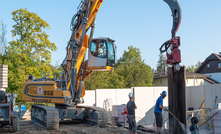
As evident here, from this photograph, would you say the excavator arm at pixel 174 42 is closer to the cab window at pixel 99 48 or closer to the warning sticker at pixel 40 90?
the cab window at pixel 99 48

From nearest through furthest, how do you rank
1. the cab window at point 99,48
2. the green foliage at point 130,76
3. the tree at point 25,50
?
the cab window at point 99,48 < the tree at point 25,50 < the green foliage at point 130,76

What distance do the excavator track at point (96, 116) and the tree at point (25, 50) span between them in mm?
12466

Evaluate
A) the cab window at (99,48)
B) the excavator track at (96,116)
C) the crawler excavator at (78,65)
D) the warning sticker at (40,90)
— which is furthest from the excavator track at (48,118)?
the cab window at (99,48)

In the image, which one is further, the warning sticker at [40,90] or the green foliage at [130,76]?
the green foliage at [130,76]

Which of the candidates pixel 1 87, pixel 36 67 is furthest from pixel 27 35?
pixel 1 87

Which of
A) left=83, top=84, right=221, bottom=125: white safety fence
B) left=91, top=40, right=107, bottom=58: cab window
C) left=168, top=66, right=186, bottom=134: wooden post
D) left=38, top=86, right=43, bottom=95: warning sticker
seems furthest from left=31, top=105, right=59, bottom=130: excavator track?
left=83, top=84, right=221, bottom=125: white safety fence

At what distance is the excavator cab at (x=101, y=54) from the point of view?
1282 cm

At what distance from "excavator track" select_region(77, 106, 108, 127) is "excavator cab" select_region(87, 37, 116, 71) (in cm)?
204

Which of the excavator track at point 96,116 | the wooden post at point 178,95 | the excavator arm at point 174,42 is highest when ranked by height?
the excavator arm at point 174,42

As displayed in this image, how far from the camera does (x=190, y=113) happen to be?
541 inches

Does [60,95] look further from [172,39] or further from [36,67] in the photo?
[36,67]

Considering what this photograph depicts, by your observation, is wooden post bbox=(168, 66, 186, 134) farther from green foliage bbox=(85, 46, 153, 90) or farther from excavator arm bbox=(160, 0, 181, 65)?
green foliage bbox=(85, 46, 153, 90)

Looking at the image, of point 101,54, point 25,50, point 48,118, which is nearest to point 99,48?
point 101,54

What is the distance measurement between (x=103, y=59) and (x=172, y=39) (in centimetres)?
559
